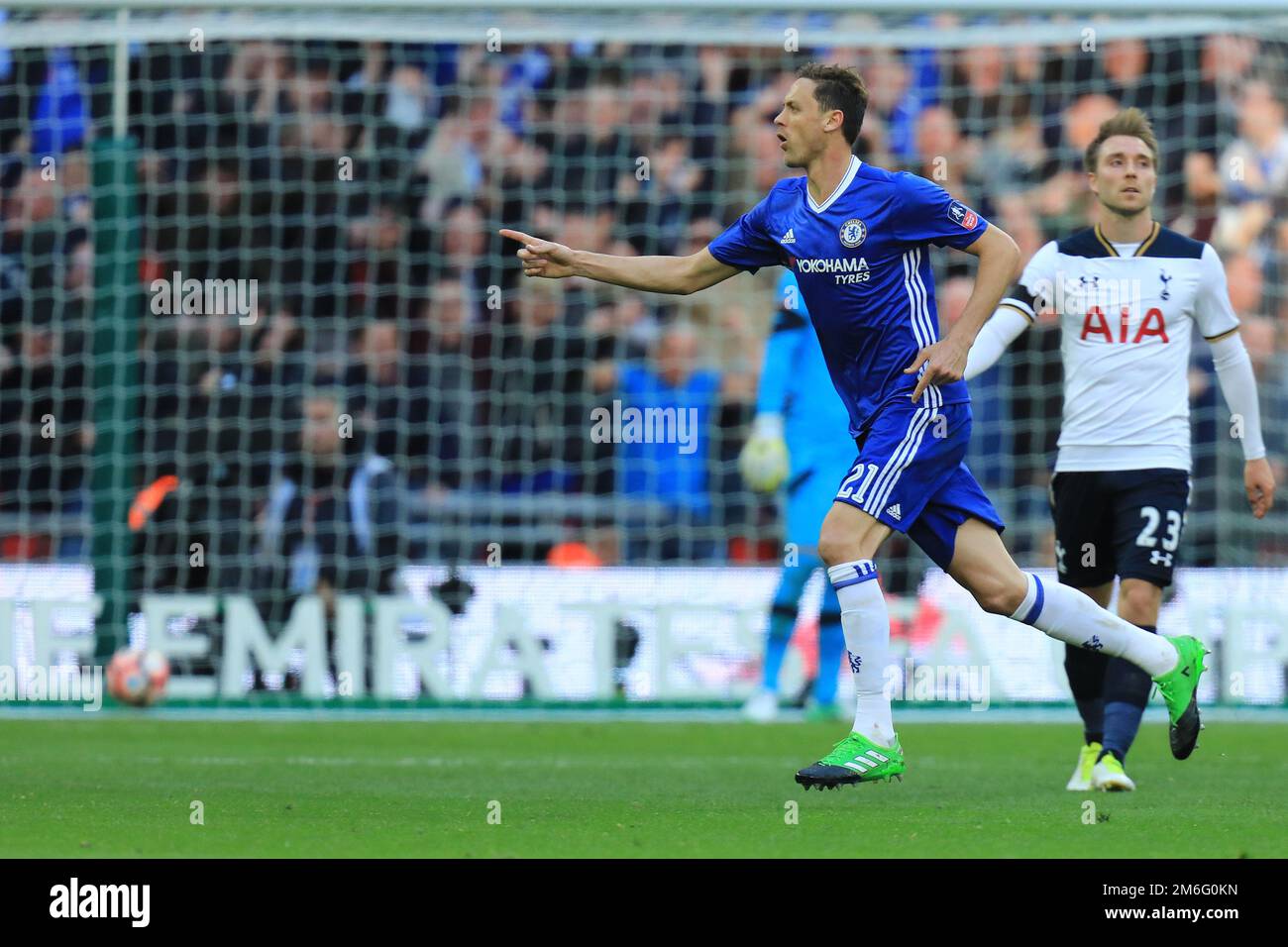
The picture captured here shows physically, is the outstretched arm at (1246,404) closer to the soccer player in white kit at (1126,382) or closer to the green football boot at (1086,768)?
the soccer player in white kit at (1126,382)

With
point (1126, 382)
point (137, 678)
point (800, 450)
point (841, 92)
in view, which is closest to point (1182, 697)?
point (1126, 382)

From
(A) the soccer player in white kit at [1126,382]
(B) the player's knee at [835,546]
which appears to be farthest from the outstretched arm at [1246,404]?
(B) the player's knee at [835,546]

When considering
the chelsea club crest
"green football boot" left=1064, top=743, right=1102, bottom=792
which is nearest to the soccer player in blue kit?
the chelsea club crest

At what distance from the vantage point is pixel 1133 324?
7.46 metres

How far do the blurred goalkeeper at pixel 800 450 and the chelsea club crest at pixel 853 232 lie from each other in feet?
14.5

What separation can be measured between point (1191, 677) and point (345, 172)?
8166mm

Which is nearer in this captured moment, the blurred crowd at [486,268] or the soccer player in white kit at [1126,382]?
the soccer player in white kit at [1126,382]

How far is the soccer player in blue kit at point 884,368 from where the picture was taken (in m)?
6.26

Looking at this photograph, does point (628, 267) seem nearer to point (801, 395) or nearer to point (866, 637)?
point (866, 637)

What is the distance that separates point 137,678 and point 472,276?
398cm

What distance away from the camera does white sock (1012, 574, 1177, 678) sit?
6461mm

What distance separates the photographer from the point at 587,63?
14297 mm

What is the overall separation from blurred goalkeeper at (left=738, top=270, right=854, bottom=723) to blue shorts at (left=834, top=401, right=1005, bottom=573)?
172 inches

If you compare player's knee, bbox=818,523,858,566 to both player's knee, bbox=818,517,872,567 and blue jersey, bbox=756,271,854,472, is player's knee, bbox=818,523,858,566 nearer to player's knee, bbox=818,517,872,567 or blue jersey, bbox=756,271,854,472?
player's knee, bbox=818,517,872,567
